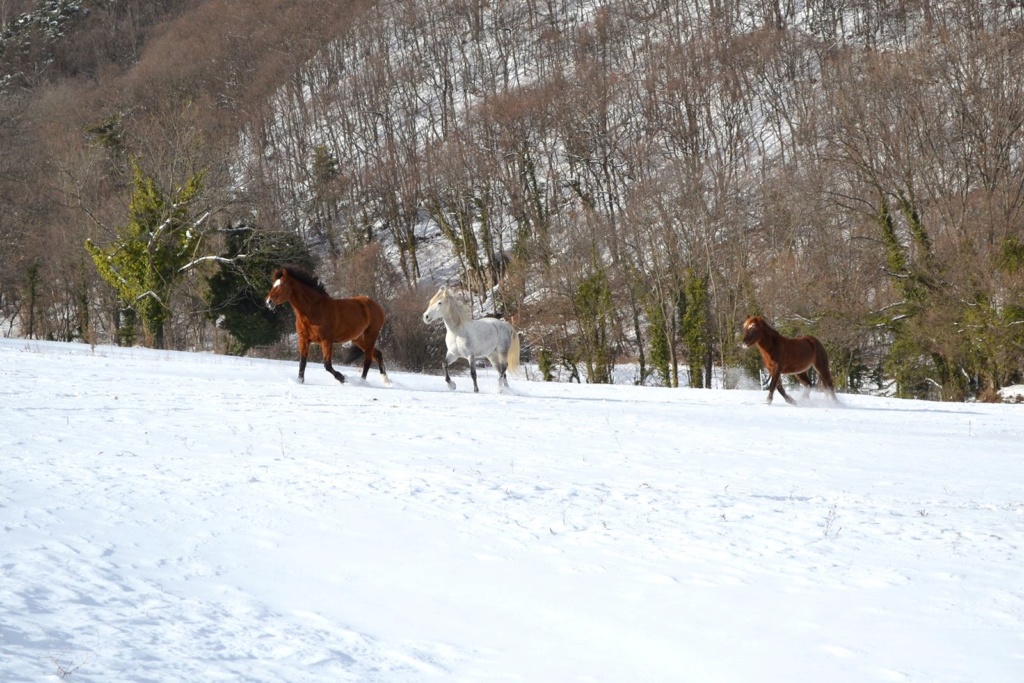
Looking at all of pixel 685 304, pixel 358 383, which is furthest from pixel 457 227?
pixel 358 383

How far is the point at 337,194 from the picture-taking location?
60.3 meters

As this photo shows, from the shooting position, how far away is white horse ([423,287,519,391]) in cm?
1655

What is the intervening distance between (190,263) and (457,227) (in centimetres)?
1870

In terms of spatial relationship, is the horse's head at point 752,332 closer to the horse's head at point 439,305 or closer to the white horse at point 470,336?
the white horse at point 470,336

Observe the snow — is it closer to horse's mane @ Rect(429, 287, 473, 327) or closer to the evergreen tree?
horse's mane @ Rect(429, 287, 473, 327)

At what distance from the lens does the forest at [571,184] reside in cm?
3019

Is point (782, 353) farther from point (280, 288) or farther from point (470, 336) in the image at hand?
point (280, 288)

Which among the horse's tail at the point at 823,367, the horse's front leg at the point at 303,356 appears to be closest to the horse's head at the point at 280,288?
the horse's front leg at the point at 303,356

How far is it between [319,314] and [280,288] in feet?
2.93

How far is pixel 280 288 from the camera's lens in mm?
15867

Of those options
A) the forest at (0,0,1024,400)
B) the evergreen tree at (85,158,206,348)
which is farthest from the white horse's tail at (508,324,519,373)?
the evergreen tree at (85,158,206,348)

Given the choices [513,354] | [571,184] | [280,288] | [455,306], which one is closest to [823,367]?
[513,354]

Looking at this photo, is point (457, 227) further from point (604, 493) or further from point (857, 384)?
point (604, 493)

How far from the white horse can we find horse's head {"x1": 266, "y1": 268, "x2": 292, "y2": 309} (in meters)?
2.34
